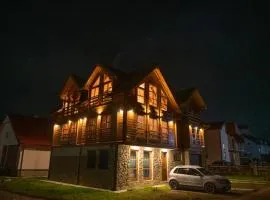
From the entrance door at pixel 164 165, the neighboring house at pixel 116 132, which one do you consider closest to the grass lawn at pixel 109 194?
the neighboring house at pixel 116 132

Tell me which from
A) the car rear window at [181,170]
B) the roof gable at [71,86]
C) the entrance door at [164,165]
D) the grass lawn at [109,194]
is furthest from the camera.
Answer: the roof gable at [71,86]

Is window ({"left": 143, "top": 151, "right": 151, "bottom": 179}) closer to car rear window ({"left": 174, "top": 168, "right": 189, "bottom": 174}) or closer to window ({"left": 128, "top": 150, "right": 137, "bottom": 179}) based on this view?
window ({"left": 128, "top": 150, "right": 137, "bottom": 179})

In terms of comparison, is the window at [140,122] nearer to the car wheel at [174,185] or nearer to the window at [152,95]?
the window at [152,95]

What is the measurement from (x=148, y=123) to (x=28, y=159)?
18.1 meters

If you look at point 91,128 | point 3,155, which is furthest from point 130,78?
point 3,155

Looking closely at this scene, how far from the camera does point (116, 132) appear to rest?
19.9m

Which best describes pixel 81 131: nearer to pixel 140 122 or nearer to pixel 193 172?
pixel 140 122

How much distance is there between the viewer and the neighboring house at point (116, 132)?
19.7 m

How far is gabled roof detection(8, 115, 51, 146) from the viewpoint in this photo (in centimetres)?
3067

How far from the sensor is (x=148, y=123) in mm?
22297

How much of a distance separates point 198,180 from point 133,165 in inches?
228

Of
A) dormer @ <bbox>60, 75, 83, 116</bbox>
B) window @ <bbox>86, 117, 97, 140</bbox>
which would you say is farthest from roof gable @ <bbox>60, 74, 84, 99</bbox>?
window @ <bbox>86, 117, 97, 140</bbox>

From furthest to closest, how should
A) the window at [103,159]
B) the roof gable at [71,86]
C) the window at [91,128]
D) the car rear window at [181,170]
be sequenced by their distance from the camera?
→ the roof gable at [71,86] < the window at [91,128] < the window at [103,159] < the car rear window at [181,170]

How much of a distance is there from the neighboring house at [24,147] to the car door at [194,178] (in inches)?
819
